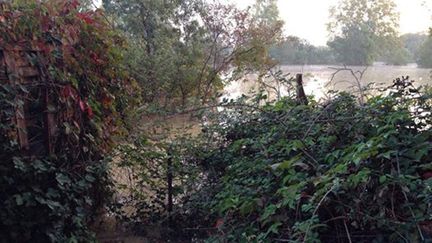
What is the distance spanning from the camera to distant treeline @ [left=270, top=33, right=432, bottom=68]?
9.23 metres

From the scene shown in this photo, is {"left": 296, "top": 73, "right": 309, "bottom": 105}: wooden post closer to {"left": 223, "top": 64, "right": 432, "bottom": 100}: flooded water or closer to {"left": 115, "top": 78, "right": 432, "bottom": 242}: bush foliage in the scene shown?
{"left": 223, "top": 64, "right": 432, "bottom": 100}: flooded water

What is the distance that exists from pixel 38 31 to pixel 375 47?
898cm

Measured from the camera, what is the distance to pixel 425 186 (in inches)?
Result: 49.1

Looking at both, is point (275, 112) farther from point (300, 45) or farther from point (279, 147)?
point (300, 45)

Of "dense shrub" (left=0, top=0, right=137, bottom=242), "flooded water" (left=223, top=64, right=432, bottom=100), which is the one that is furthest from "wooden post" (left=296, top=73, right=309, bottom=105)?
"dense shrub" (left=0, top=0, right=137, bottom=242)

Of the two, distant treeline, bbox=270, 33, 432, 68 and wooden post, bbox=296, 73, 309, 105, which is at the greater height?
distant treeline, bbox=270, 33, 432, 68

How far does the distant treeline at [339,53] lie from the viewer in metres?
9.23

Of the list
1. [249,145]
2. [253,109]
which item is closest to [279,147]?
[249,145]

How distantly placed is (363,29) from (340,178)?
364 inches

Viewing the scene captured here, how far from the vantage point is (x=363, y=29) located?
380 inches

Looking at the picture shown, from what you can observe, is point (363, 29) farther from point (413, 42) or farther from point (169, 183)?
point (169, 183)

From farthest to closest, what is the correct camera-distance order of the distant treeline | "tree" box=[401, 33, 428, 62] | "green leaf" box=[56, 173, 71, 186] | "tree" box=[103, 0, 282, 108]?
"tree" box=[401, 33, 428, 62] < the distant treeline < "tree" box=[103, 0, 282, 108] < "green leaf" box=[56, 173, 71, 186]

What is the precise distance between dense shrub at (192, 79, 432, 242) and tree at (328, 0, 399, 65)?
7.67 meters

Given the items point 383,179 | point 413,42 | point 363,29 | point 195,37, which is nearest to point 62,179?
point 383,179
